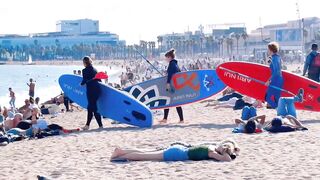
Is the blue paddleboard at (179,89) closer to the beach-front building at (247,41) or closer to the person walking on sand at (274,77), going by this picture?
the person walking on sand at (274,77)

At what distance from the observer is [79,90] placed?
11984 mm

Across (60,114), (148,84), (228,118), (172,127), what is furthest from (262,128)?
(60,114)

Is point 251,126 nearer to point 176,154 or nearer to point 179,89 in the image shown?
point 176,154

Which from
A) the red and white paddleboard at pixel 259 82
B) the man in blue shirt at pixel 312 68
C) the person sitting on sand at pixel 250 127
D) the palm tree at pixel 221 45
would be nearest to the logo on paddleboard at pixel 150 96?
the red and white paddleboard at pixel 259 82

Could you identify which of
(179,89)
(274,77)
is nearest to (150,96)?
(179,89)

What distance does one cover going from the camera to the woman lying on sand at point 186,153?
702 cm

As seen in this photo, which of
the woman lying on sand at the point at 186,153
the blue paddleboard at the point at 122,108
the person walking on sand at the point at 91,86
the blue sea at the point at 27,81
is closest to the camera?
the woman lying on sand at the point at 186,153

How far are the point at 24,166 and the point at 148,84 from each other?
4.95 metres

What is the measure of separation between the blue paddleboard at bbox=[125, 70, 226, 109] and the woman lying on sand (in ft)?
15.1

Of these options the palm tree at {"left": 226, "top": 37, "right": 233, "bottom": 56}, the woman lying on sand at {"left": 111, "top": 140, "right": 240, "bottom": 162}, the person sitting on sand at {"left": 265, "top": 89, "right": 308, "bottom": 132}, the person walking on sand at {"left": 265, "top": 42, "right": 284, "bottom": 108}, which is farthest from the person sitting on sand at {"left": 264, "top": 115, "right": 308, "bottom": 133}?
the palm tree at {"left": 226, "top": 37, "right": 233, "bottom": 56}

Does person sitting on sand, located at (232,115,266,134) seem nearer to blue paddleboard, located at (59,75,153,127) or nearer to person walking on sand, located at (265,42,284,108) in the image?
person walking on sand, located at (265,42,284,108)

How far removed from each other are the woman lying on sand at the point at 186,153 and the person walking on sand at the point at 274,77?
3.57 meters

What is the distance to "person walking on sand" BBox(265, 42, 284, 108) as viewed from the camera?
10.5 metres

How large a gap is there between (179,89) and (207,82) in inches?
24.0
